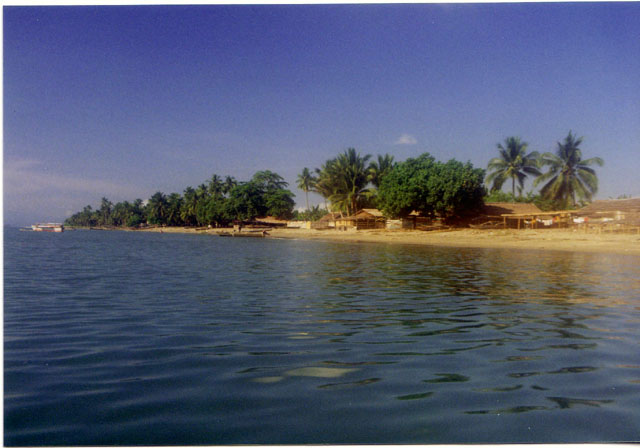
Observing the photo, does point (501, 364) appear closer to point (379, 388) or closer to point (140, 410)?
point (379, 388)

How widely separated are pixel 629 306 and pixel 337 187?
4891cm

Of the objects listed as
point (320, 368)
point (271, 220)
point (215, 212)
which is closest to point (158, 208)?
point (215, 212)

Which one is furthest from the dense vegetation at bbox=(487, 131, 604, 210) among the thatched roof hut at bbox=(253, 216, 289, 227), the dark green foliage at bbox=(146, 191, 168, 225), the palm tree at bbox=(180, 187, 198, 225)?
the dark green foliage at bbox=(146, 191, 168, 225)

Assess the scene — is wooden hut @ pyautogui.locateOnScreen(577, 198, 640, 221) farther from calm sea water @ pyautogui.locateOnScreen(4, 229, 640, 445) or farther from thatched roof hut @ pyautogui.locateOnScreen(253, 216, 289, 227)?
thatched roof hut @ pyautogui.locateOnScreen(253, 216, 289, 227)

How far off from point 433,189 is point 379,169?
1580 cm

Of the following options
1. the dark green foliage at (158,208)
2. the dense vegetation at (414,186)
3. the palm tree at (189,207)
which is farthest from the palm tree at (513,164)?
→ the dark green foliage at (158,208)

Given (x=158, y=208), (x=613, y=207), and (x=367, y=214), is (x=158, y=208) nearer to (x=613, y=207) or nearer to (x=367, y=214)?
(x=367, y=214)

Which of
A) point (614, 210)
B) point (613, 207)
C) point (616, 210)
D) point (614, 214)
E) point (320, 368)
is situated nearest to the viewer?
point (320, 368)

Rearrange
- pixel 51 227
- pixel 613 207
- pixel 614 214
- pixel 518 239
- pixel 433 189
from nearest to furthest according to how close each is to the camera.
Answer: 1. pixel 518 239
2. pixel 614 214
3. pixel 613 207
4. pixel 433 189
5. pixel 51 227

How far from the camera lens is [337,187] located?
56812 mm

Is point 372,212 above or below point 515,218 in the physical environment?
above

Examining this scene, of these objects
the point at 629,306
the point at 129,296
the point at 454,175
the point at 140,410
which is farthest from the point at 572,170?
the point at 140,410

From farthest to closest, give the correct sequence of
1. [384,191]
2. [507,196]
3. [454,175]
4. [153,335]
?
[507,196] → [384,191] → [454,175] → [153,335]

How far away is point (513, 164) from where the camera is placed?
1945 inches
